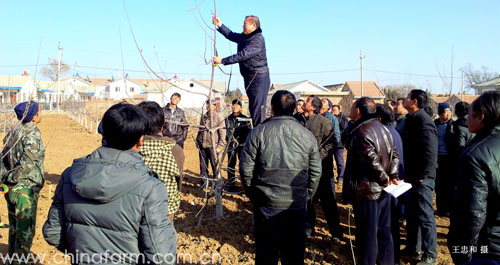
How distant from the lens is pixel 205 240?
4.45 m

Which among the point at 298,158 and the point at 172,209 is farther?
the point at 298,158

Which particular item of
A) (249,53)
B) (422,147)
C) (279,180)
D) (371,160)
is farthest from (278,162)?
(422,147)

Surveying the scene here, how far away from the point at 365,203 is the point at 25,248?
3331mm

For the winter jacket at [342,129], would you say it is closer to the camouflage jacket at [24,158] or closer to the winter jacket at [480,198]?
the winter jacket at [480,198]

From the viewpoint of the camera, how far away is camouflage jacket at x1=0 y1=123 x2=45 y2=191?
337 cm

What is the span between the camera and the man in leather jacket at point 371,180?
343 cm

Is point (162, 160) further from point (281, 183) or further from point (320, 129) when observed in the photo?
point (320, 129)

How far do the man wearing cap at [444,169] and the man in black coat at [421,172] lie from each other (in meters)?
2.21

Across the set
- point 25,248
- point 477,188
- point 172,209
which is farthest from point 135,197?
point 25,248

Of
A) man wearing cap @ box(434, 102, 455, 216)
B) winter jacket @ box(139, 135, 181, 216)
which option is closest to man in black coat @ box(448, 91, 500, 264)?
winter jacket @ box(139, 135, 181, 216)

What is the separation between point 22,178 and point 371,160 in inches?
131

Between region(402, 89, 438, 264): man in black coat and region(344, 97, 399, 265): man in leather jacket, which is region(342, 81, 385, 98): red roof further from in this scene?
region(344, 97, 399, 265): man in leather jacket

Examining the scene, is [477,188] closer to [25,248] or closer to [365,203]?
[365,203]

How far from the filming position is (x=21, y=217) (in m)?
3.36
